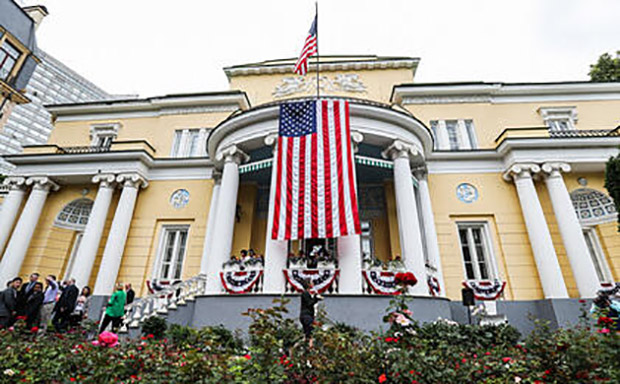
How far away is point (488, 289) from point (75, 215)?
65.6ft

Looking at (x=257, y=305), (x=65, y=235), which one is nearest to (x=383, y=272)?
(x=257, y=305)

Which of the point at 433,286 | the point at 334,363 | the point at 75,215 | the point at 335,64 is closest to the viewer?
the point at 334,363

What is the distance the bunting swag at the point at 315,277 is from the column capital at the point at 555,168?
1043cm

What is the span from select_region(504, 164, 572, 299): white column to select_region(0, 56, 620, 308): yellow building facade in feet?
0.15

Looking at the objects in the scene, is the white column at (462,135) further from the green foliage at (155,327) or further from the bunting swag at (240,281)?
the green foliage at (155,327)

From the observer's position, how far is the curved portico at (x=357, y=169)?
9.48 metres

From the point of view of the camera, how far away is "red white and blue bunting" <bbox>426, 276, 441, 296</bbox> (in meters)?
A: 10.3

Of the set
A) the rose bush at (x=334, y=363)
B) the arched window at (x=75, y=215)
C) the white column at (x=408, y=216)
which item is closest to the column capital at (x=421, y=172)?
the white column at (x=408, y=216)

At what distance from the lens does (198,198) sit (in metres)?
14.8

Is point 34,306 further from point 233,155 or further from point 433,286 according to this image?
point 433,286

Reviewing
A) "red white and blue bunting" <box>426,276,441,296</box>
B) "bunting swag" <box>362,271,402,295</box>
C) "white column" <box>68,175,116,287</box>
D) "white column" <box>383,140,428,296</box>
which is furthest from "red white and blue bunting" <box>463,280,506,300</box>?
"white column" <box>68,175,116,287</box>

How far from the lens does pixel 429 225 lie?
12.4m

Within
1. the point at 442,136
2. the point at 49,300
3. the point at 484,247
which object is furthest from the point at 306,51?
the point at 49,300

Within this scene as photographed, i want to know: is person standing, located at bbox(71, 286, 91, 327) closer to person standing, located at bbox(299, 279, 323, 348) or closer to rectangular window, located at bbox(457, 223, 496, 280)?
person standing, located at bbox(299, 279, 323, 348)
